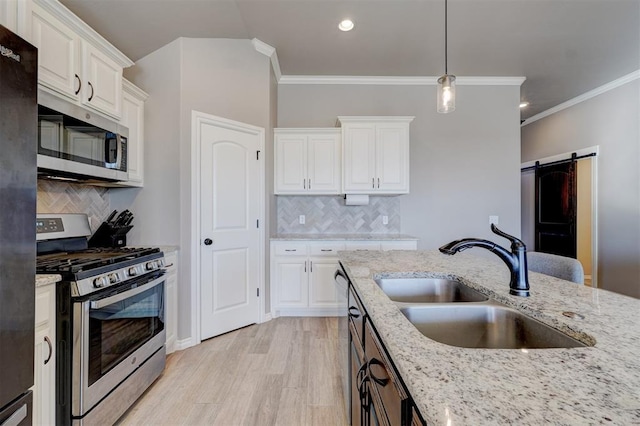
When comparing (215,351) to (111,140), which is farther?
(215,351)

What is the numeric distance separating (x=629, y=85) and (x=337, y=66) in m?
3.87

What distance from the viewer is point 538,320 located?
0.93 meters

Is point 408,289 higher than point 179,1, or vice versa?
point 179,1

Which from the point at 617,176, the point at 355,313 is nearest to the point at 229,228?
the point at 355,313

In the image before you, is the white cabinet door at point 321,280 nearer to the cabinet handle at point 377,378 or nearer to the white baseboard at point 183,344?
the white baseboard at point 183,344

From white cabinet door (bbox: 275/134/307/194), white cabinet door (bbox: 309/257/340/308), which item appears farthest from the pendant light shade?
white cabinet door (bbox: 309/257/340/308)

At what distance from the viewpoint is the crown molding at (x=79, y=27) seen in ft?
5.52

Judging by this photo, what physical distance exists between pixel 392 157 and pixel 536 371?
315 centimetres

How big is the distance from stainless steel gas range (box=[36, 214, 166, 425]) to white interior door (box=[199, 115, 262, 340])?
0.65 m

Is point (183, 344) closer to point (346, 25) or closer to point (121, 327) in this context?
point (121, 327)

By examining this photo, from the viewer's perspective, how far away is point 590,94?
4.21 meters

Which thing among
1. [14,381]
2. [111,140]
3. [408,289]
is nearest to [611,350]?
[408,289]

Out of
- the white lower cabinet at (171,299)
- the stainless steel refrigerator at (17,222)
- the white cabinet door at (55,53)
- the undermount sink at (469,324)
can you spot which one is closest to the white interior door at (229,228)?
the white lower cabinet at (171,299)

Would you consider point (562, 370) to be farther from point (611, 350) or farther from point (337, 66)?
point (337, 66)
